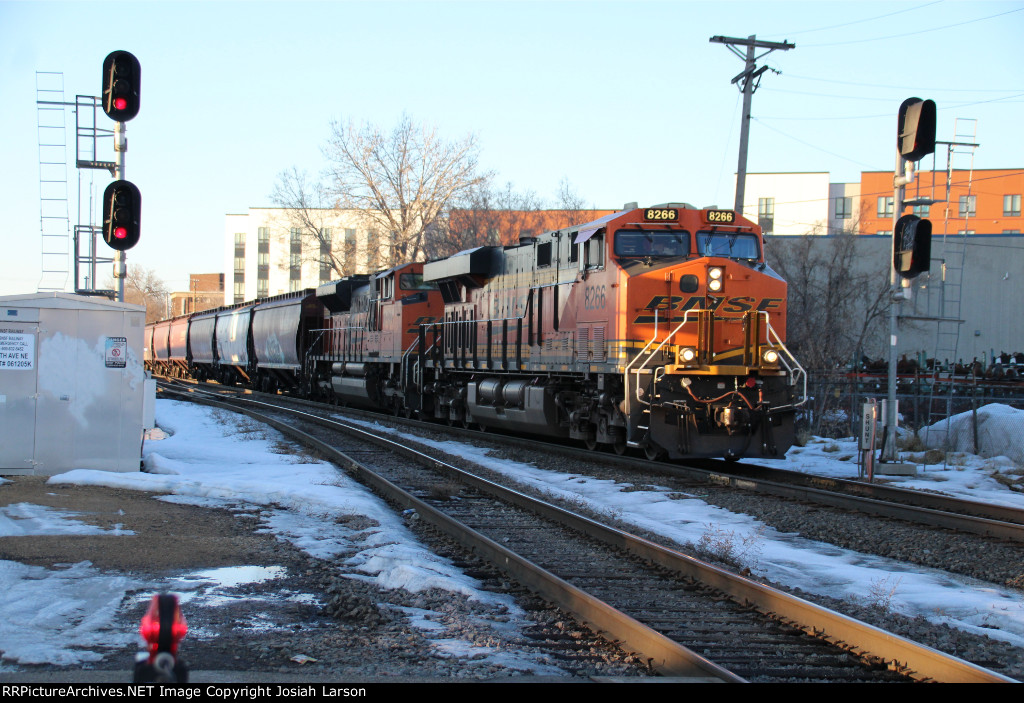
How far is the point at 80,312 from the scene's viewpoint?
11.0 meters

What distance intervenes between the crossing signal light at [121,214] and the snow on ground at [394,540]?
2.80 meters

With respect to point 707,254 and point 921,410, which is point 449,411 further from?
point 921,410

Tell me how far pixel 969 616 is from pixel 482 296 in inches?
548

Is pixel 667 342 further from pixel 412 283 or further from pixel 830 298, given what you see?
pixel 830 298

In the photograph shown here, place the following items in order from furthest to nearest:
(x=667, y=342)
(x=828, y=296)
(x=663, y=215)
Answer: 1. (x=828, y=296)
2. (x=663, y=215)
3. (x=667, y=342)

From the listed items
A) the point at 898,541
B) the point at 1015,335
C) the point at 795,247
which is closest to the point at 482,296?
the point at 898,541

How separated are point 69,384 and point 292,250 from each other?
206 ft

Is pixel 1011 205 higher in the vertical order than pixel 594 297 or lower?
higher

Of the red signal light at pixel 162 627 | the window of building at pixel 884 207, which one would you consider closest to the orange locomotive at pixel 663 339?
the red signal light at pixel 162 627

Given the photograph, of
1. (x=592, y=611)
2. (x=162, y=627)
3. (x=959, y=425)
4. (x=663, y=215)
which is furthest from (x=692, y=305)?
(x=162, y=627)

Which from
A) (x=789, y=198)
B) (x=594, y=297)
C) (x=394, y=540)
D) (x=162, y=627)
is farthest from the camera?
(x=789, y=198)

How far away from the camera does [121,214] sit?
36.0ft

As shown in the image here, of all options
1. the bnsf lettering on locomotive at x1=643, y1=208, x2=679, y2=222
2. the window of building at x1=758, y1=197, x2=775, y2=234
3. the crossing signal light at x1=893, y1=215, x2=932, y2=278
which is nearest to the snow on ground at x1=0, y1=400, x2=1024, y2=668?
the crossing signal light at x1=893, y1=215, x2=932, y2=278

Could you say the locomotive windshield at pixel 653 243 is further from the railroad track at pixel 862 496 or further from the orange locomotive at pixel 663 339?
the railroad track at pixel 862 496
